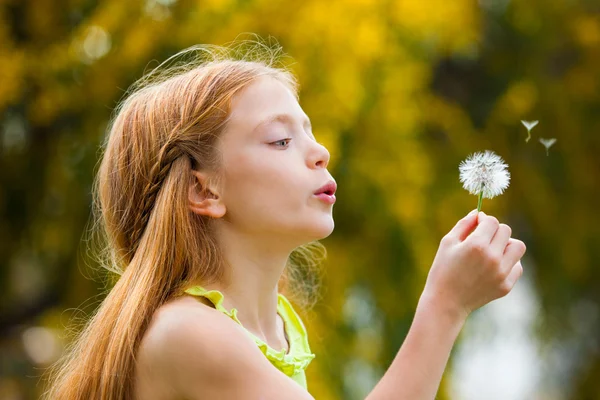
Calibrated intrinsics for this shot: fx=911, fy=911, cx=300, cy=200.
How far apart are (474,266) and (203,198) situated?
1.60 feet

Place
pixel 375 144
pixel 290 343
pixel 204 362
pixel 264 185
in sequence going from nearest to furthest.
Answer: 1. pixel 204 362
2. pixel 264 185
3. pixel 290 343
4. pixel 375 144

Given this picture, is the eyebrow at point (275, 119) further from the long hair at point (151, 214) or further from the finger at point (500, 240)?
the finger at point (500, 240)

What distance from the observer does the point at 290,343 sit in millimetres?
1771

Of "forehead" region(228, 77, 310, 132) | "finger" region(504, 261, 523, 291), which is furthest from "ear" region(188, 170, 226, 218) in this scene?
"finger" region(504, 261, 523, 291)

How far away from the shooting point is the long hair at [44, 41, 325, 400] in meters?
1.52

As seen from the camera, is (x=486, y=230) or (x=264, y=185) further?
(x=264, y=185)

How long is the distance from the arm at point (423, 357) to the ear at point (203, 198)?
390 mm

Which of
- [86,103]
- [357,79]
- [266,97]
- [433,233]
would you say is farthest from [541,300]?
[266,97]

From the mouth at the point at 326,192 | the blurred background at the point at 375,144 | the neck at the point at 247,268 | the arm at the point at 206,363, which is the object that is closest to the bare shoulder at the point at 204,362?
the arm at the point at 206,363

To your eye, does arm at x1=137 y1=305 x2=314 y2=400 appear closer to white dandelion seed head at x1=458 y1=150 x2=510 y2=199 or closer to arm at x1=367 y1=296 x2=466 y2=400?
arm at x1=367 y1=296 x2=466 y2=400

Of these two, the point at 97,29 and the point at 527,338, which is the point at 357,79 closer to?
the point at 97,29

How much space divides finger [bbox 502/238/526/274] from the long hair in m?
0.48

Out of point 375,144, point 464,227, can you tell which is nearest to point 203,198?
point 464,227

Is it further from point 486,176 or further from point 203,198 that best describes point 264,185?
point 486,176
